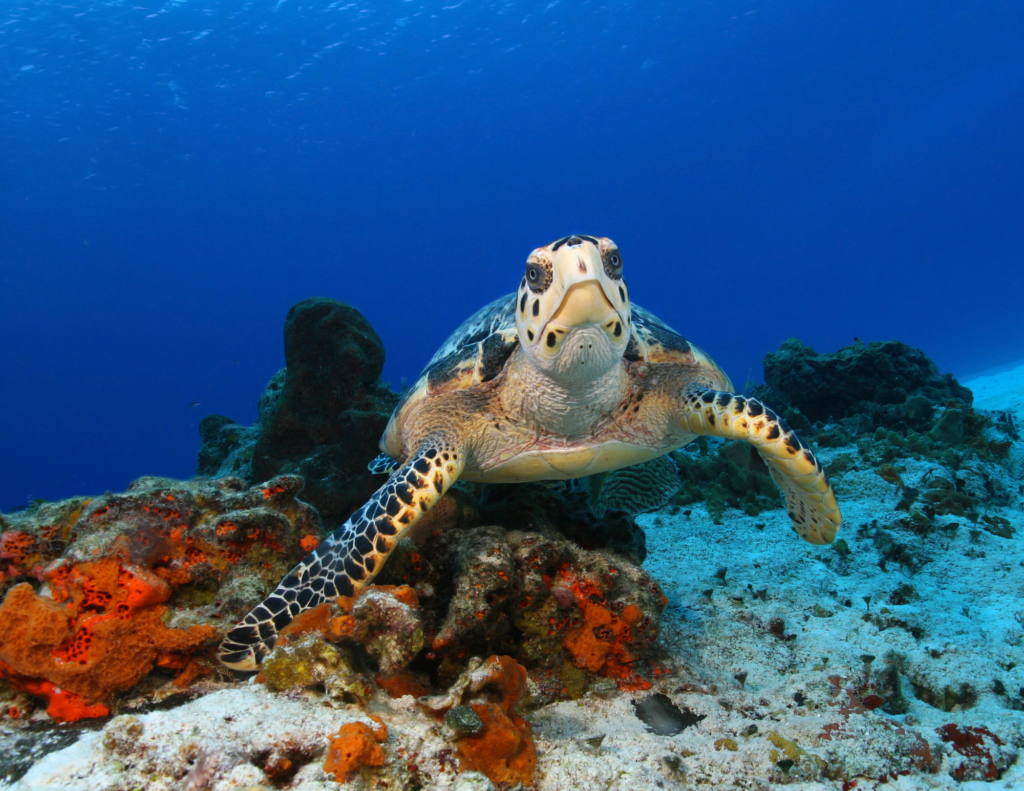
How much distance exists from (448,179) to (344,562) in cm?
11793

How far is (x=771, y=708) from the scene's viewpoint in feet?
7.27

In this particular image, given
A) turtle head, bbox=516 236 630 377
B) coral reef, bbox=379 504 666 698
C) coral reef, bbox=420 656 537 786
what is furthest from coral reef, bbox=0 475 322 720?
turtle head, bbox=516 236 630 377

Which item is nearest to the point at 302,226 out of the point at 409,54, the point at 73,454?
the point at 409,54

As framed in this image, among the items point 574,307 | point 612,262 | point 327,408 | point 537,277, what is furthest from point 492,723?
point 327,408

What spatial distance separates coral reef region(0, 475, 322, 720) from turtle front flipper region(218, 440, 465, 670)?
150 millimetres

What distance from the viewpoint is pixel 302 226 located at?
109875 millimetres

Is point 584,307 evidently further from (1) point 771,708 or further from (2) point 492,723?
(1) point 771,708

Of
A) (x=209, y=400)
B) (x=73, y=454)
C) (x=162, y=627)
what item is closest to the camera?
→ (x=162, y=627)

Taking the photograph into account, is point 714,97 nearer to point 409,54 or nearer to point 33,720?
point 409,54

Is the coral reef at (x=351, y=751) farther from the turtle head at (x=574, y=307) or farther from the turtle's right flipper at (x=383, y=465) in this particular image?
the turtle's right flipper at (x=383, y=465)

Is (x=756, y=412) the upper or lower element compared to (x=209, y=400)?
lower

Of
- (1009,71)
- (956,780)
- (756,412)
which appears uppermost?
(1009,71)

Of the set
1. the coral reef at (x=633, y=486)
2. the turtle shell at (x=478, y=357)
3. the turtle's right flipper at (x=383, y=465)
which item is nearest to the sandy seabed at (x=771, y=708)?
the coral reef at (x=633, y=486)

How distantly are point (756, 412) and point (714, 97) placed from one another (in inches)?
4153
